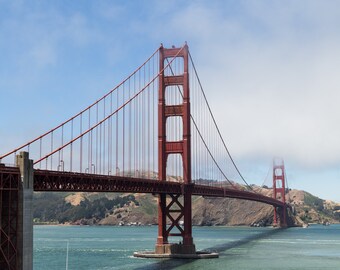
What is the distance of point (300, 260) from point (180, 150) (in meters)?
20.9

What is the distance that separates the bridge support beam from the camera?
3881 centimetres

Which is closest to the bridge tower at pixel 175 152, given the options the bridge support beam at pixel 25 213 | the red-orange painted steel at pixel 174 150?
the red-orange painted steel at pixel 174 150

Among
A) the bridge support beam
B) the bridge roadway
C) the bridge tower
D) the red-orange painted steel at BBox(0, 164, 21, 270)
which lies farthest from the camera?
the bridge tower

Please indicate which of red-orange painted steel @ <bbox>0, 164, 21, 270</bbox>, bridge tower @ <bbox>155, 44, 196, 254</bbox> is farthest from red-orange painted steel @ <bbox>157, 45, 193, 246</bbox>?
red-orange painted steel @ <bbox>0, 164, 21, 270</bbox>

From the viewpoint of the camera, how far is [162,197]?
75.1 meters

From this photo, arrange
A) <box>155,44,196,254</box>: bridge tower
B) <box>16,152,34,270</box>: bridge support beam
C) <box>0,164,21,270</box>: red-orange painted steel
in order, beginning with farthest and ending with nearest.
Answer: <box>155,44,196,254</box>: bridge tower < <box>16,152,34,270</box>: bridge support beam < <box>0,164,21,270</box>: red-orange painted steel

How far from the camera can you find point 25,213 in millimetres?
39250

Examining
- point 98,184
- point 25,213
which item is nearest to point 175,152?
point 98,184

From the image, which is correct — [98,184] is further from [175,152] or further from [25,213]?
[175,152]

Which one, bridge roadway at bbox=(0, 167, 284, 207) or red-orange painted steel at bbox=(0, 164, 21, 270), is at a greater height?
bridge roadway at bbox=(0, 167, 284, 207)

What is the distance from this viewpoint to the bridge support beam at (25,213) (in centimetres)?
3881

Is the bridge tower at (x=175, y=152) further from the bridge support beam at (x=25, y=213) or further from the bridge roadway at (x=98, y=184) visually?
the bridge support beam at (x=25, y=213)

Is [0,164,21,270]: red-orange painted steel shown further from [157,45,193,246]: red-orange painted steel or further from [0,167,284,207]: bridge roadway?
[157,45,193,246]: red-orange painted steel

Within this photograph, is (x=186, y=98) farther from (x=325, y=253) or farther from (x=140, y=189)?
(x=325, y=253)
